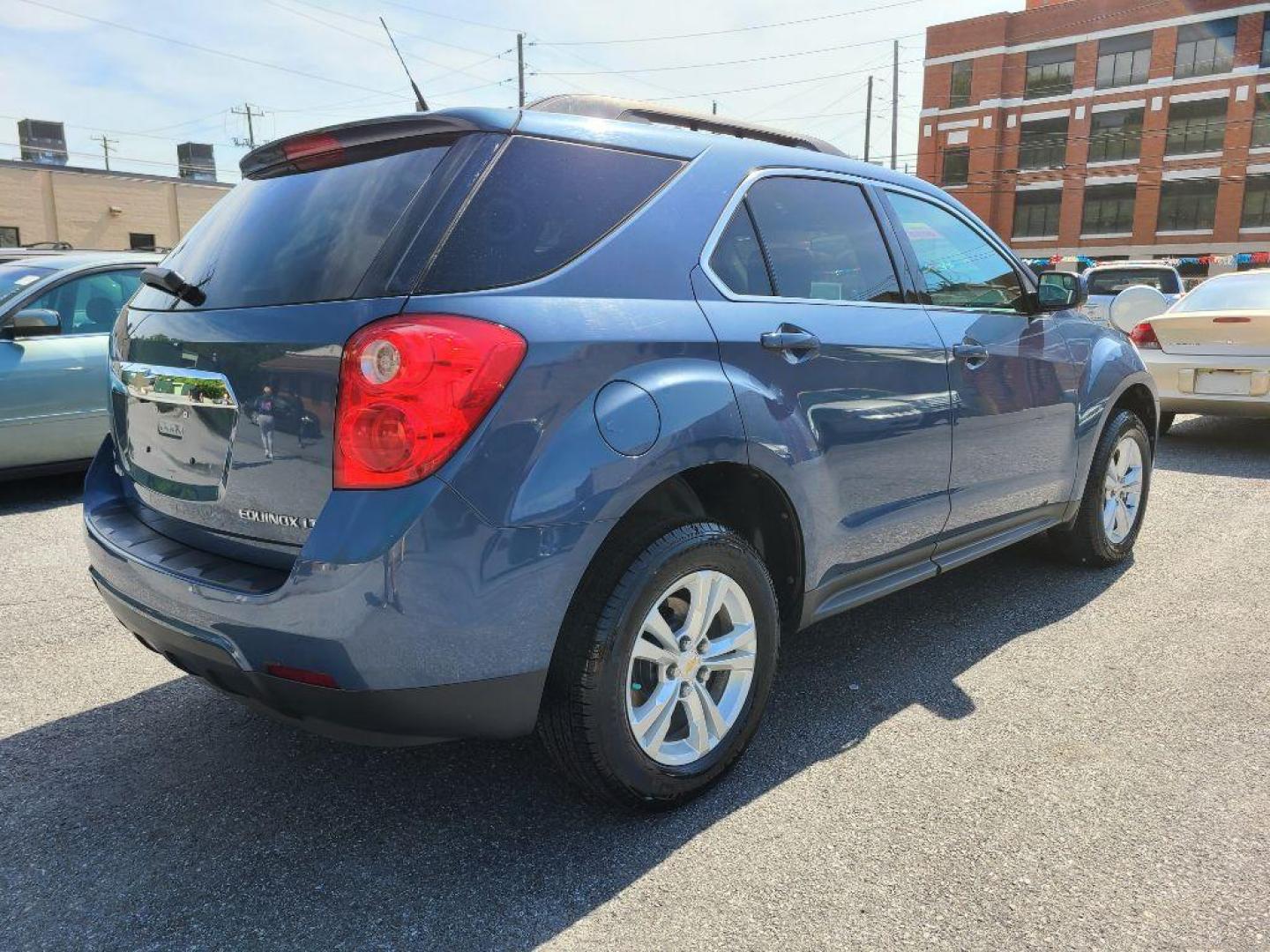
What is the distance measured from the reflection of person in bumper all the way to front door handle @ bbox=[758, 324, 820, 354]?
4.11ft

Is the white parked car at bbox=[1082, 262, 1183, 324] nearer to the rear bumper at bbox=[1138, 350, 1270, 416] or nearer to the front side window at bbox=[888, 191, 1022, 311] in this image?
the rear bumper at bbox=[1138, 350, 1270, 416]

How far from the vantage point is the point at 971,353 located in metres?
3.36

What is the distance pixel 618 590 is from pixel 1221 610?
3.11 m

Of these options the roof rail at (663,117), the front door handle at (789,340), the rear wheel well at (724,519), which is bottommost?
the rear wheel well at (724,519)

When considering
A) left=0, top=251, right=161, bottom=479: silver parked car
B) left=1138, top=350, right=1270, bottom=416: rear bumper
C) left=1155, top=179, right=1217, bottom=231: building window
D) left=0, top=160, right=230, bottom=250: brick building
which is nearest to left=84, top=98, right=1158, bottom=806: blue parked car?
left=0, top=251, right=161, bottom=479: silver parked car

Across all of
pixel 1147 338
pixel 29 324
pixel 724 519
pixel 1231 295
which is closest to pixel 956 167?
pixel 1231 295

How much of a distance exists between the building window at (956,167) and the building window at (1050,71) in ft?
13.9

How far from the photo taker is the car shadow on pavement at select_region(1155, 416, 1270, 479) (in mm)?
7223

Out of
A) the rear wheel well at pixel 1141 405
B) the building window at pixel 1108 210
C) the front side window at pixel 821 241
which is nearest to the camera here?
the front side window at pixel 821 241

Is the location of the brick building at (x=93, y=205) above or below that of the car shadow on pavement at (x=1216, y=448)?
above

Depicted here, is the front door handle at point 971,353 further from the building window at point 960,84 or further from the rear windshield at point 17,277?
the building window at point 960,84

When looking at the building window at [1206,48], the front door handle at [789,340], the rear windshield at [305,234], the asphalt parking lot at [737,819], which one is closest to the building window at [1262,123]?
the building window at [1206,48]

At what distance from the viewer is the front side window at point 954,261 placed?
3.37 meters

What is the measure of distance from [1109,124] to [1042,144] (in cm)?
334
